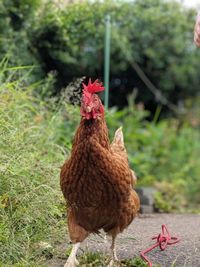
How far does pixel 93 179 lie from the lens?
4.31 meters

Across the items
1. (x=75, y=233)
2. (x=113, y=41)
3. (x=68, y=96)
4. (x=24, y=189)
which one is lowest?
(x=75, y=233)

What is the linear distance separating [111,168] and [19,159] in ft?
3.48

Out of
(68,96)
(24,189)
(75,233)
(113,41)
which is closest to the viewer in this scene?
(75,233)

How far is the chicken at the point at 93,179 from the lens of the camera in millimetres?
4320

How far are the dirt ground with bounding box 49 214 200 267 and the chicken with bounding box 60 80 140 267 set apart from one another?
0.41m

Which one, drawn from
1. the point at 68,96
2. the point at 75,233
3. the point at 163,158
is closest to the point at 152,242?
the point at 75,233

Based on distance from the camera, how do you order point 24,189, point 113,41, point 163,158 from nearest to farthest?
point 24,189 < point 113,41 < point 163,158

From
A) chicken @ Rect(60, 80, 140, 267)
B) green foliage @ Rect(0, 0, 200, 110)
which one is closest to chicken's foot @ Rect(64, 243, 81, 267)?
chicken @ Rect(60, 80, 140, 267)

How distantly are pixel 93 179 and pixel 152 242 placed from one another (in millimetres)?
1211

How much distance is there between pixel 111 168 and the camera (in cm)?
436

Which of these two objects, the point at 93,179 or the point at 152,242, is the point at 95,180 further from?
the point at 152,242

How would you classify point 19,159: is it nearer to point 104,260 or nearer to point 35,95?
point 104,260

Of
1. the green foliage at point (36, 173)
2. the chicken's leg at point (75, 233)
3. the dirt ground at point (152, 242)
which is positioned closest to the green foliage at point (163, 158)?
the green foliage at point (36, 173)

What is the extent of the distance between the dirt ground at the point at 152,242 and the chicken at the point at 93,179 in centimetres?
41
